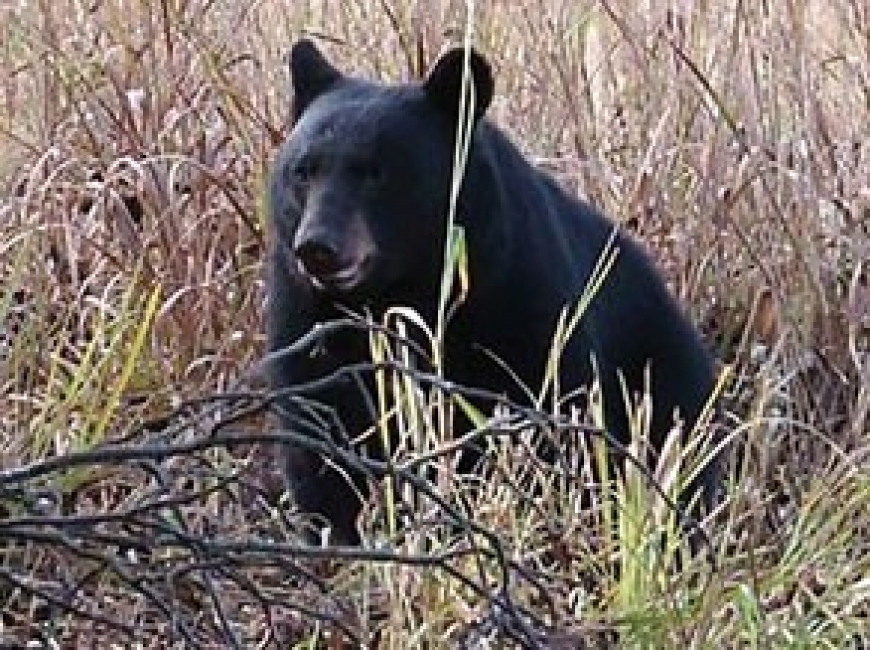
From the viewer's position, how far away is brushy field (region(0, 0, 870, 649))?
284cm

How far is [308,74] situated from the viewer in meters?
3.48

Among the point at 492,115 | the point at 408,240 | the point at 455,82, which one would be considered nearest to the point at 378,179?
the point at 408,240

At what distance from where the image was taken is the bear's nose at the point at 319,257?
3.11 meters

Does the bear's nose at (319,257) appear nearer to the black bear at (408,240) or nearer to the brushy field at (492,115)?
the black bear at (408,240)

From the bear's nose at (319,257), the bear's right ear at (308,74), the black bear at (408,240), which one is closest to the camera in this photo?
the bear's nose at (319,257)

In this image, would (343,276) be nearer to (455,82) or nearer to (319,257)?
(319,257)

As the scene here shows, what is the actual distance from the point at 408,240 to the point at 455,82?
259mm

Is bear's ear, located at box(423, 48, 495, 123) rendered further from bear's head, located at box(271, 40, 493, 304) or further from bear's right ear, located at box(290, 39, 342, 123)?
bear's right ear, located at box(290, 39, 342, 123)

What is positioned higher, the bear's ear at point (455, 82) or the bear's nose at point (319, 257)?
the bear's ear at point (455, 82)

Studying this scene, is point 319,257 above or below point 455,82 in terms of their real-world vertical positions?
below

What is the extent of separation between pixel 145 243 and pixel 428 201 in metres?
0.61

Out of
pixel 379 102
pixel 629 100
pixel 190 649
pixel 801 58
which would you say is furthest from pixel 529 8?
pixel 190 649

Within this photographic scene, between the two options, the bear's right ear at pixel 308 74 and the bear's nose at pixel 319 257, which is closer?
the bear's nose at pixel 319 257

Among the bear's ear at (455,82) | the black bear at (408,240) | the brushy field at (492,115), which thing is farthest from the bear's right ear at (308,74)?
the brushy field at (492,115)
